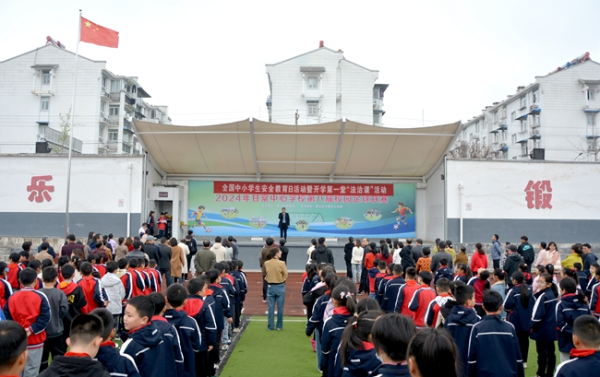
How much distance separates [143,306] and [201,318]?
137 centimetres

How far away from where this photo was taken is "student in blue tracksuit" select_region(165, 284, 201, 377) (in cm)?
373

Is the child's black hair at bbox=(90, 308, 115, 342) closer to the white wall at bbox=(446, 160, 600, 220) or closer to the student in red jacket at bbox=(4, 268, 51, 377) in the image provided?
the student in red jacket at bbox=(4, 268, 51, 377)

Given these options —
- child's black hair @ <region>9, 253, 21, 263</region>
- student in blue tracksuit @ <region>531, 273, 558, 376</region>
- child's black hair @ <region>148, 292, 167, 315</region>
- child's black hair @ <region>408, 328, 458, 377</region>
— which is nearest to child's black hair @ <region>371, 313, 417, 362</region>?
child's black hair @ <region>408, 328, 458, 377</region>

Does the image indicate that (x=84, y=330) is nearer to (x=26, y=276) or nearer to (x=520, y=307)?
(x=26, y=276)

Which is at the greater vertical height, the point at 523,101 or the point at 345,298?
the point at 523,101

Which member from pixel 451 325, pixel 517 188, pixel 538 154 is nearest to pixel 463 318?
pixel 451 325

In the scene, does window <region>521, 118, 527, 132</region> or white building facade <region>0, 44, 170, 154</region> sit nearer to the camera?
white building facade <region>0, 44, 170, 154</region>

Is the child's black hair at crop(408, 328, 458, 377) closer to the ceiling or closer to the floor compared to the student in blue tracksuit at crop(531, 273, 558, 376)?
closer to the ceiling

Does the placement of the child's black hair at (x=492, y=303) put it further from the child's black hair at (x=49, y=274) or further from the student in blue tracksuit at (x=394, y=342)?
the child's black hair at (x=49, y=274)

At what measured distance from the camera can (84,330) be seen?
2.32 meters

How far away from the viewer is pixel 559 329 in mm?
4531

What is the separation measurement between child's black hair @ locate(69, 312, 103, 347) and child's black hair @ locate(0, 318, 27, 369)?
268mm

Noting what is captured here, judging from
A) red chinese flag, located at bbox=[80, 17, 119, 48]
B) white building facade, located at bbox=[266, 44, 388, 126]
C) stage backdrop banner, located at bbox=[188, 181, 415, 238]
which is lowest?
stage backdrop banner, located at bbox=[188, 181, 415, 238]

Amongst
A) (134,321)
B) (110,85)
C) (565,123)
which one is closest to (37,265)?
(134,321)
